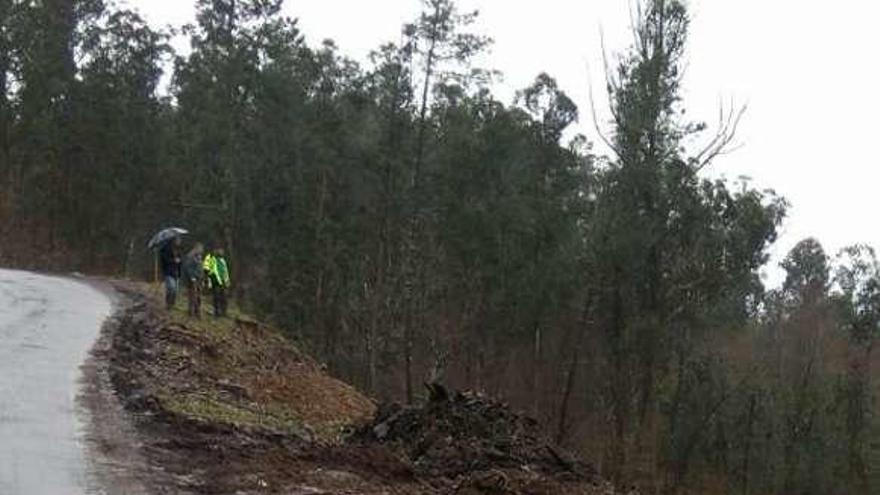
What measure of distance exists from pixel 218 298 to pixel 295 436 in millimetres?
11268

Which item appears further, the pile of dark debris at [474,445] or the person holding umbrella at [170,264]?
the person holding umbrella at [170,264]

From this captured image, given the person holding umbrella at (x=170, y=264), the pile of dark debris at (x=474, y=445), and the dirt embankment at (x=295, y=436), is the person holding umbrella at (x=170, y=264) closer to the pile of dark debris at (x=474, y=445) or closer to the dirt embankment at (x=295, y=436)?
the dirt embankment at (x=295, y=436)

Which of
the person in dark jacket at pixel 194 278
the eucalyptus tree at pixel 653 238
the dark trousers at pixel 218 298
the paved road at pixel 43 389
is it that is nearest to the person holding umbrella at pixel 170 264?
the person in dark jacket at pixel 194 278

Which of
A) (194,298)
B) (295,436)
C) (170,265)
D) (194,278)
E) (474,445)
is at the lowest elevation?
(295,436)

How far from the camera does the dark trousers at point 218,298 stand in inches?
901

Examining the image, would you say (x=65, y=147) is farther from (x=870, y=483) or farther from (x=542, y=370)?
(x=870, y=483)

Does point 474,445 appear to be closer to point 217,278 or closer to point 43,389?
point 43,389

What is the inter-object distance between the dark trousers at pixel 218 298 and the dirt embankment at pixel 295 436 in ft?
13.1

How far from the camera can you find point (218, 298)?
22969 millimetres

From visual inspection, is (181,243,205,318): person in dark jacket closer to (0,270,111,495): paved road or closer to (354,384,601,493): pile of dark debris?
(0,270,111,495): paved road

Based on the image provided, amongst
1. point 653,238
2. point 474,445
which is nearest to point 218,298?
point 474,445

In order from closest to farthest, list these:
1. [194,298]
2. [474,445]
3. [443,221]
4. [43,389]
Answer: [474,445]
[43,389]
[194,298]
[443,221]

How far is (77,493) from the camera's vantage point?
8.31 meters

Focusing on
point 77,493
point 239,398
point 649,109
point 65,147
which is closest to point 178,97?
point 65,147
